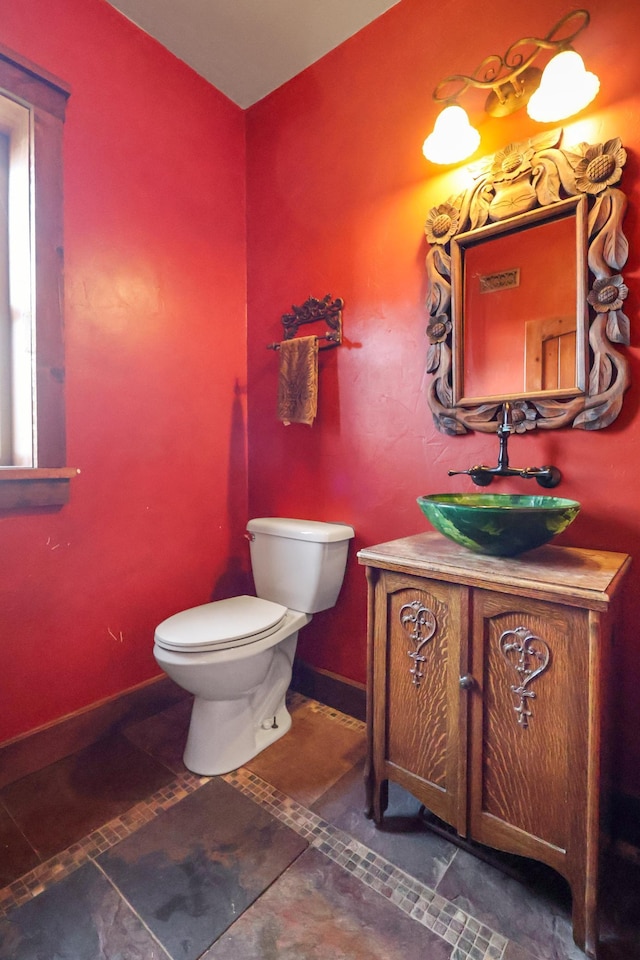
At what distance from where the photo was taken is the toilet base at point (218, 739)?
1.50 metres

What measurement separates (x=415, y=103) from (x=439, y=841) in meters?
2.33

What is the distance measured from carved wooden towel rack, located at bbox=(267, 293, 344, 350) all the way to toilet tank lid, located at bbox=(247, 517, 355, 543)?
0.72m

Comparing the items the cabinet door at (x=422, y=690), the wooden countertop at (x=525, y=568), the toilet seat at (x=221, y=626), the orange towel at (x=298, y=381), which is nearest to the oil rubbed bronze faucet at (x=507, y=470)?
the wooden countertop at (x=525, y=568)

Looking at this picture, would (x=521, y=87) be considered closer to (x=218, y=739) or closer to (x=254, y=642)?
(x=254, y=642)

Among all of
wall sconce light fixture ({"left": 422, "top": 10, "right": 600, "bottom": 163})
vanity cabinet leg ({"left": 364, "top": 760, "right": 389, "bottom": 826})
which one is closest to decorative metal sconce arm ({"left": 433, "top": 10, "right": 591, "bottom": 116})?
wall sconce light fixture ({"left": 422, "top": 10, "right": 600, "bottom": 163})

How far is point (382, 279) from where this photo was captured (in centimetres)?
171

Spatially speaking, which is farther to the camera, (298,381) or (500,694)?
(298,381)

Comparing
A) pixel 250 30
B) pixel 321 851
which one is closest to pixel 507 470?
pixel 321 851

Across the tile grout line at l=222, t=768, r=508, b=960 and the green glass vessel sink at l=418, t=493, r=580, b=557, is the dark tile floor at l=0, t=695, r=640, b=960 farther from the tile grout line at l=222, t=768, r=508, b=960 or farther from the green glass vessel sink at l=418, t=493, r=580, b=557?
the green glass vessel sink at l=418, t=493, r=580, b=557

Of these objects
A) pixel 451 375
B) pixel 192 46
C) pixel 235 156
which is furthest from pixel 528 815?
pixel 192 46

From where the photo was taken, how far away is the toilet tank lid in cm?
171

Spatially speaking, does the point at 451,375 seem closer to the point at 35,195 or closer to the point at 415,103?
the point at 415,103

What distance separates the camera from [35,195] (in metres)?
1.47

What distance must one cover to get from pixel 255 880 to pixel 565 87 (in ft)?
7.11
